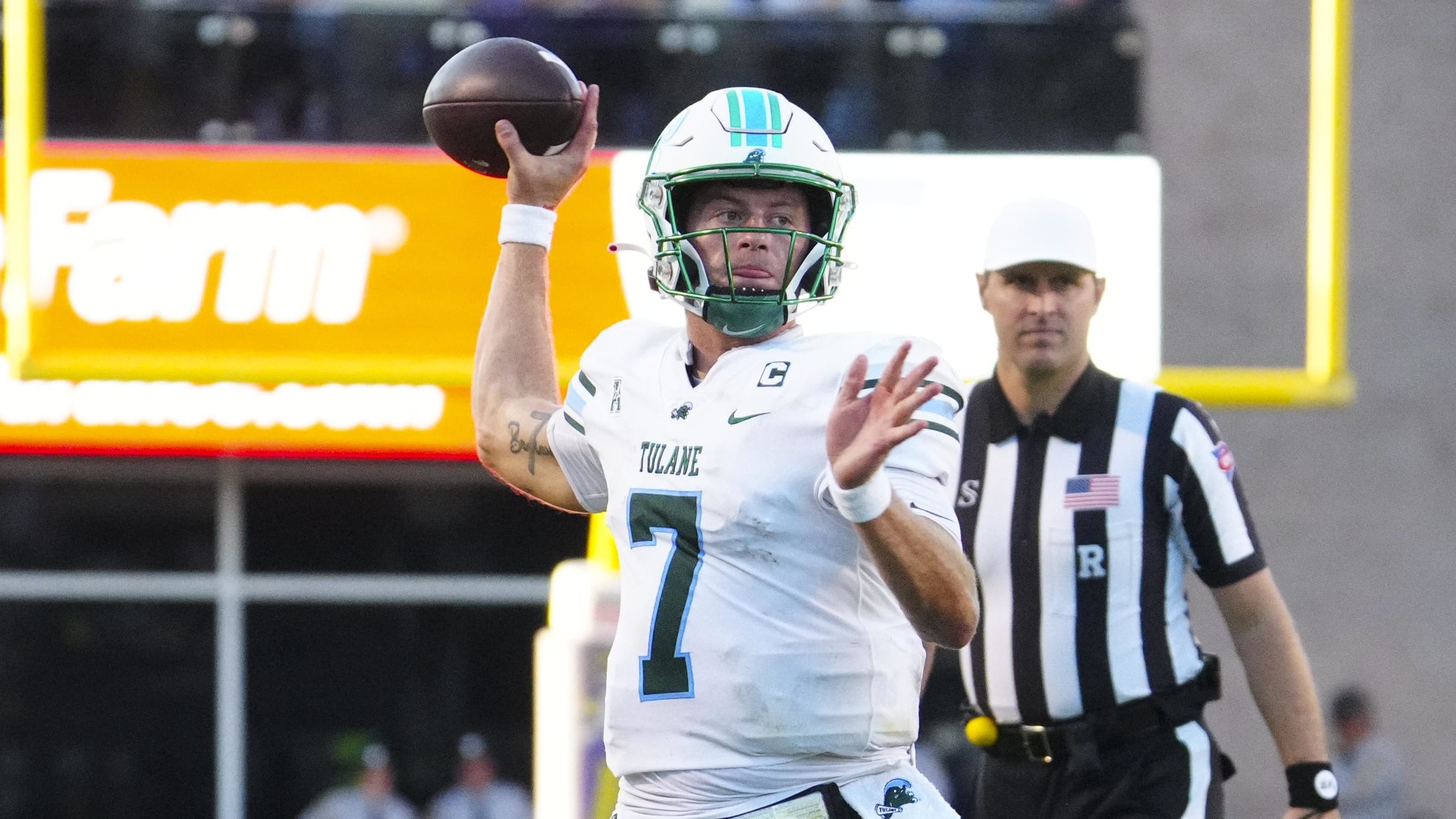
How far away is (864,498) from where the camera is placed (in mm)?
2391

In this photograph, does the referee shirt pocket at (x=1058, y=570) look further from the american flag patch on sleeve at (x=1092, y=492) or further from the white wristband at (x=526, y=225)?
the white wristband at (x=526, y=225)

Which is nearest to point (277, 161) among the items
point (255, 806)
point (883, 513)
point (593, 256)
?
point (593, 256)

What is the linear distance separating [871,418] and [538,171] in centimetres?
103

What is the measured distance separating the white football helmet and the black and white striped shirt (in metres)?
1.16

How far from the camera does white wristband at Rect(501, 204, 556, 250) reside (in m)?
3.21

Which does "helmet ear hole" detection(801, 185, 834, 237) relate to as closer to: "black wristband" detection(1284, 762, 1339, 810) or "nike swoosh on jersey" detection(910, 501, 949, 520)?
"nike swoosh on jersey" detection(910, 501, 949, 520)

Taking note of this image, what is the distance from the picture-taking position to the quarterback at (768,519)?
2545mm

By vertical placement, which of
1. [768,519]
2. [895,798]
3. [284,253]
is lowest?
[895,798]

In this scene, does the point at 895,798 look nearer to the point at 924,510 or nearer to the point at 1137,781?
the point at 924,510

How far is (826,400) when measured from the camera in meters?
2.62

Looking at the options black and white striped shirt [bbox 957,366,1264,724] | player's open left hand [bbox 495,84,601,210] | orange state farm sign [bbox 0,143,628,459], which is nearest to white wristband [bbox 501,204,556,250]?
player's open left hand [bbox 495,84,601,210]

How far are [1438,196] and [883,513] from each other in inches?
361

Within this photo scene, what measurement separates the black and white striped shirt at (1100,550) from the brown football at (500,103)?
116cm

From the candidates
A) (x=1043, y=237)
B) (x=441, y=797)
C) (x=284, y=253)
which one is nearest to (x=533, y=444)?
(x=1043, y=237)
